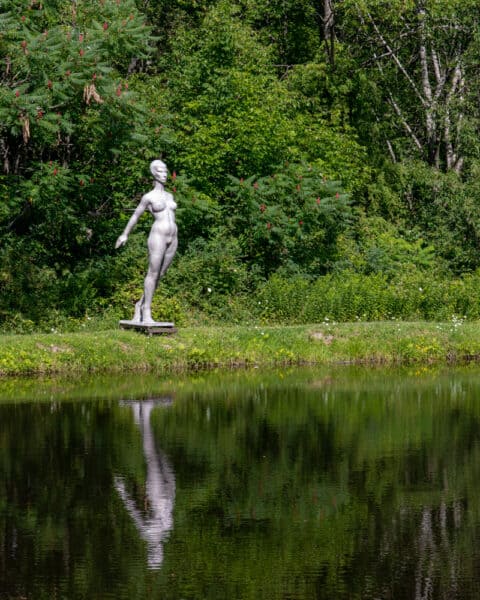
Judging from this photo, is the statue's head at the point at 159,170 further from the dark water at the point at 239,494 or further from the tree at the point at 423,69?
the tree at the point at 423,69

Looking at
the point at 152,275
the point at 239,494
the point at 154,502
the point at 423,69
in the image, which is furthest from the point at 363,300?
the point at 154,502

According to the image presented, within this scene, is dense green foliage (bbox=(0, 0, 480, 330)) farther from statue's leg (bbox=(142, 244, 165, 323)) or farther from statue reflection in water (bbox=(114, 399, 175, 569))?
statue reflection in water (bbox=(114, 399, 175, 569))

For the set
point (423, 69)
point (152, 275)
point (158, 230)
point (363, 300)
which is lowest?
point (363, 300)

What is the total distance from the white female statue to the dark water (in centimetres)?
435

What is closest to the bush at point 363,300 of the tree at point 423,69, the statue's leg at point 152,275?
the statue's leg at point 152,275

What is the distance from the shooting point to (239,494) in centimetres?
1088

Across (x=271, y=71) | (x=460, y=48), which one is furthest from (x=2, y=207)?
(x=460, y=48)

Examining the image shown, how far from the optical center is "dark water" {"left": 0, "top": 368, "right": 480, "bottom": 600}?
26.4 ft

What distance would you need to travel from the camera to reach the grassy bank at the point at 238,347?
2125 cm

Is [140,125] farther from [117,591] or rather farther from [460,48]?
[117,591]

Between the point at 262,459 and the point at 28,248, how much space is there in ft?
52.2

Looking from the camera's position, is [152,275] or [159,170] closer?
[159,170]

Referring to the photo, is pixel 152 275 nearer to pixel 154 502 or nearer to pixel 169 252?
pixel 169 252

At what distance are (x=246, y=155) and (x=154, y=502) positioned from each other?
842 inches
